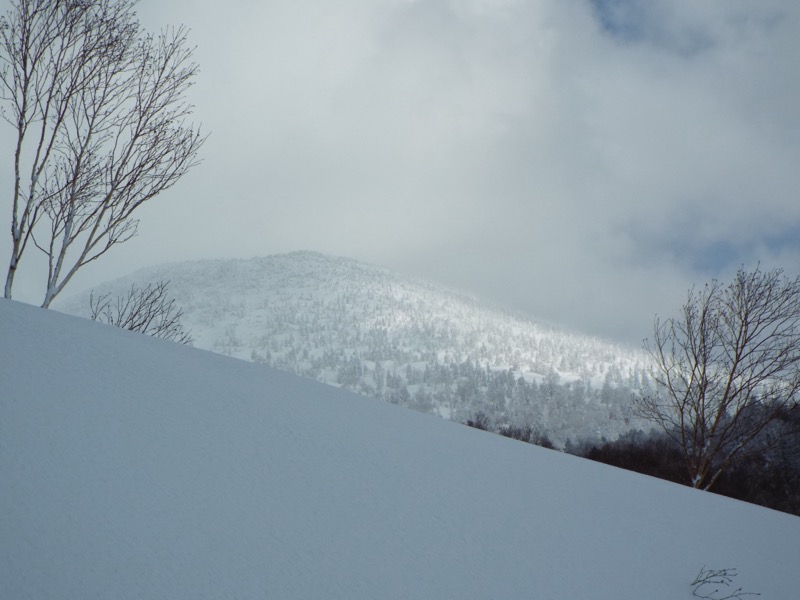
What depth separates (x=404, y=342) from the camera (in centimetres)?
9956

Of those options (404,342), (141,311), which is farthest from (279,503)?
(404,342)

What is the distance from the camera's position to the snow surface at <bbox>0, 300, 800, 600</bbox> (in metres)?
1.36

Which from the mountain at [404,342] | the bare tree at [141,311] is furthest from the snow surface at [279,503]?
the mountain at [404,342]

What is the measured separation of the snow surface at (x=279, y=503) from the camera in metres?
1.36

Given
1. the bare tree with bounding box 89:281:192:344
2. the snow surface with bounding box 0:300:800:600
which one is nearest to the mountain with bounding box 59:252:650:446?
the bare tree with bounding box 89:281:192:344

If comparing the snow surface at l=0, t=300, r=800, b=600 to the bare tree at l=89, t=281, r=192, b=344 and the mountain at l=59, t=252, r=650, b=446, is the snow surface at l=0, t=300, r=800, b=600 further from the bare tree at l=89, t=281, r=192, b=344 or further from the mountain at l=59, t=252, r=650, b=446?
the mountain at l=59, t=252, r=650, b=446

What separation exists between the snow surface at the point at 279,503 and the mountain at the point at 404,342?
34031 mm

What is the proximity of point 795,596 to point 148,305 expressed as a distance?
341 inches

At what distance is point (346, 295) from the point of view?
427 feet

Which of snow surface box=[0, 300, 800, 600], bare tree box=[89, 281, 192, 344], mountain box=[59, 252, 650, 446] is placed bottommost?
snow surface box=[0, 300, 800, 600]

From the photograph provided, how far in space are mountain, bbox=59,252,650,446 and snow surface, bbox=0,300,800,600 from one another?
34.0 m

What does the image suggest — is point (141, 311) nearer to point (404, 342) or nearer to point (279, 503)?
point (279, 503)

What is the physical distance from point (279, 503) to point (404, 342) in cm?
9810

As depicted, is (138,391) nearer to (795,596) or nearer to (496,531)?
(496,531)
